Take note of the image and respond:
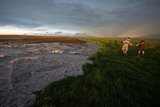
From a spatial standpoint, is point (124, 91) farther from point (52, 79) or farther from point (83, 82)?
point (52, 79)

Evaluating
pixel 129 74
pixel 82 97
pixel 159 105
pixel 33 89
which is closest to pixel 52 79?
pixel 33 89

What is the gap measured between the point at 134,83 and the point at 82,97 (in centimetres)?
446

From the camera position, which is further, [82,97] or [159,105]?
[82,97]

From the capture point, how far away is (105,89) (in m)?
11.5

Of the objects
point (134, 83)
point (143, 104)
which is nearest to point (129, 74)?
point (134, 83)

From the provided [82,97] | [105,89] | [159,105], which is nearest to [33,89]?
[82,97]

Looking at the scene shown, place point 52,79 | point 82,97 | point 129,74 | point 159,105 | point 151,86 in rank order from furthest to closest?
point 129,74 < point 52,79 < point 151,86 < point 82,97 < point 159,105

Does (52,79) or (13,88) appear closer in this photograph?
(13,88)

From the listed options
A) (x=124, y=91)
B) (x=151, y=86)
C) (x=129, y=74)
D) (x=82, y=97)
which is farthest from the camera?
(x=129, y=74)

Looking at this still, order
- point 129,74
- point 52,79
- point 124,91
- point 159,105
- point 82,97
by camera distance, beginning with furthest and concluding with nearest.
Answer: point 129,74 → point 52,79 → point 124,91 → point 82,97 → point 159,105

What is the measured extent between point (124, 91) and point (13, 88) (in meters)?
7.39

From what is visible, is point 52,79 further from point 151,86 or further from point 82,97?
point 151,86

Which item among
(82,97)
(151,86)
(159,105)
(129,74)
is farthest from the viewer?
(129,74)

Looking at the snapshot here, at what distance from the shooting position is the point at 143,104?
9844mm
